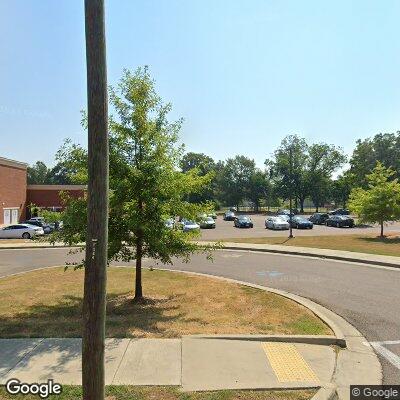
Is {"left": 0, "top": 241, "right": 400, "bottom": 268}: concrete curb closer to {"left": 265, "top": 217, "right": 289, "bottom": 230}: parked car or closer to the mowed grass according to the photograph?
the mowed grass

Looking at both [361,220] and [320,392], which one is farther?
[361,220]

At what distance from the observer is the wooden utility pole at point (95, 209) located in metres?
4.45

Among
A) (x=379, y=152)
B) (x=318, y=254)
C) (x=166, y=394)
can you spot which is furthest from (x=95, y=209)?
(x=379, y=152)

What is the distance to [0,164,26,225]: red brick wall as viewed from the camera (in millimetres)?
44312

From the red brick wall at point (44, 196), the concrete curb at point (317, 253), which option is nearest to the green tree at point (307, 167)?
the red brick wall at point (44, 196)

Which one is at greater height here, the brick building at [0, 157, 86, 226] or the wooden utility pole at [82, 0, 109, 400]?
the brick building at [0, 157, 86, 226]

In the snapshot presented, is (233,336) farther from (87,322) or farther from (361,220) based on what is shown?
(361,220)

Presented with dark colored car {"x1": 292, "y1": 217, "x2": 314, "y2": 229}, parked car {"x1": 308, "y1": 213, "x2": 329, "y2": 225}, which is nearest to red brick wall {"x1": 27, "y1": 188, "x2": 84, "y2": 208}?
dark colored car {"x1": 292, "y1": 217, "x2": 314, "y2": 229}

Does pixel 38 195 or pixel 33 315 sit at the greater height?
pixel 38 195

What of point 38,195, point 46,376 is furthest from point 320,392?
point 38,195

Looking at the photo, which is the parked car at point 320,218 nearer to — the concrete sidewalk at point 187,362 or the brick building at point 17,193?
the brick building at point 17,193

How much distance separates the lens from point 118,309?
34.1 ft

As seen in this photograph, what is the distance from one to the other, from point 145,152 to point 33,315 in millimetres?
4733

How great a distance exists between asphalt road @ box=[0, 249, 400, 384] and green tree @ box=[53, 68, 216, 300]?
4.15 m
